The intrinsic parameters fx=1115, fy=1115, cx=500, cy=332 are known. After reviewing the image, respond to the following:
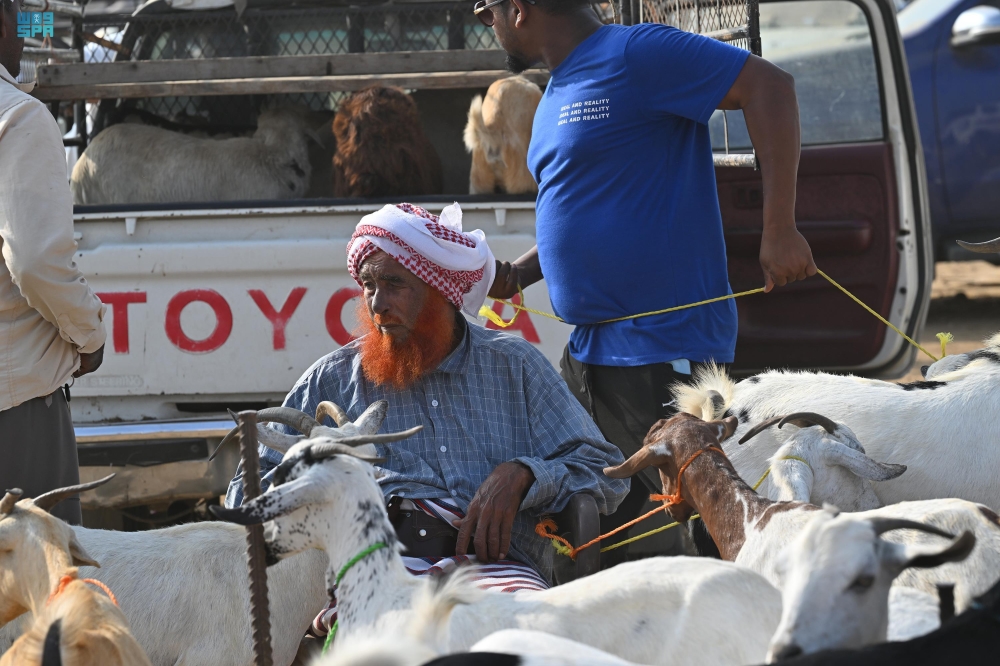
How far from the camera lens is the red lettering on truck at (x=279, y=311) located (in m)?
4.12

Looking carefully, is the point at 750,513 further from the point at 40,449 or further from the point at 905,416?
the point at 40,449

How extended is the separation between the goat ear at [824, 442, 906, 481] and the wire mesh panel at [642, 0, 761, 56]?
1.28 metres

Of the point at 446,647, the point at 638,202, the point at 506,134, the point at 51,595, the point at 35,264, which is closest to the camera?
the point at 446,647

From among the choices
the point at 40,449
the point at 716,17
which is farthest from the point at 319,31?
the point at 40,449

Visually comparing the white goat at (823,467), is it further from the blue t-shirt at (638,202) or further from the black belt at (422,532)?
the black belt at (422,532)

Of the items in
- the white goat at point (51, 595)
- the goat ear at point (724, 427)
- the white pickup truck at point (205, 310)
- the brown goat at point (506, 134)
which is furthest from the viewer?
the brown goat at point (506, 134)

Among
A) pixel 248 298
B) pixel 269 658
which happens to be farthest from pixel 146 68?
pixel 269 658

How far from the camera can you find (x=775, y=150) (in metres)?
2.94

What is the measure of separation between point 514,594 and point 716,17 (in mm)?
2542

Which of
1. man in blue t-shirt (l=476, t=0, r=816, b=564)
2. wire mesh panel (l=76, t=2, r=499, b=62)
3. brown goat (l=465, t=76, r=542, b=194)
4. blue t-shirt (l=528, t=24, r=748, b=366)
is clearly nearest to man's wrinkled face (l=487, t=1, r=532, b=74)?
man in blue t-shirt (l=476, t=0, r=816, b=564)

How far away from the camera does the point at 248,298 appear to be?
4121mm

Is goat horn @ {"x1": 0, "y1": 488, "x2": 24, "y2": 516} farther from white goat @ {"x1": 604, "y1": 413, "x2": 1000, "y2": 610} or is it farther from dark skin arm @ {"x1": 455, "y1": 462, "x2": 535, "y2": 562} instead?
white goat @ {"x1": 604, "y1": 413, "x2": 1000, "y2": 610}

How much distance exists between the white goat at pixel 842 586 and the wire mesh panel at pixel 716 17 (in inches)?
80.3

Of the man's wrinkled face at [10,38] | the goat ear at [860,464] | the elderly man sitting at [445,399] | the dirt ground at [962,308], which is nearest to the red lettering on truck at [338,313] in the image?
the elderly man sitting at [445,399]
